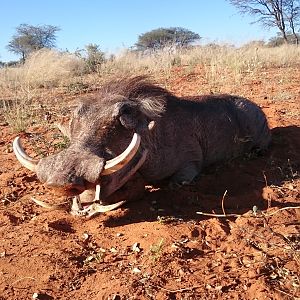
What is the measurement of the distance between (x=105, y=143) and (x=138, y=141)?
1.40ft

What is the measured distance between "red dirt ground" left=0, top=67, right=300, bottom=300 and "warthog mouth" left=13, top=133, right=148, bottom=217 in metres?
0.10

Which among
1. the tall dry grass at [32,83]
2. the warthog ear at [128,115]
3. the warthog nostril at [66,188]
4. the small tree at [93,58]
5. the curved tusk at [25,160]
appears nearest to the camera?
the warthog nostril at [66,188]

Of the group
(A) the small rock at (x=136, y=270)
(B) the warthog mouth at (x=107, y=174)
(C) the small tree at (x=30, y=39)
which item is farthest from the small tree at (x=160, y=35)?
(A) the small rock at (x=136, y=270)

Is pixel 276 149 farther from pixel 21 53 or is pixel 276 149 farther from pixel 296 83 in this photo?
pixel 21 53

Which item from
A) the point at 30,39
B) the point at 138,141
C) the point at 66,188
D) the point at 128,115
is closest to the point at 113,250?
the point at 66,188

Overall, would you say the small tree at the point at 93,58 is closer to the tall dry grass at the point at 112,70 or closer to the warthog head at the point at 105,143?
the tall dry grass at the point at 112,70

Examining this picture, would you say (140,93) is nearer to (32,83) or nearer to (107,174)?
(107,174)

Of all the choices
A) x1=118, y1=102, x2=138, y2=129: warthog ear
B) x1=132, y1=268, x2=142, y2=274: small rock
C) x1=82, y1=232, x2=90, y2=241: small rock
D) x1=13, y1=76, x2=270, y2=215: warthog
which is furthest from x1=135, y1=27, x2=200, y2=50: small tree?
x1=132, y1=268, x2=142, y2=274: small rock

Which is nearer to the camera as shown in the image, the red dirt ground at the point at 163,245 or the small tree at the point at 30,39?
the red dirt ground at the point at 163,245

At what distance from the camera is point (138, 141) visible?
323cm

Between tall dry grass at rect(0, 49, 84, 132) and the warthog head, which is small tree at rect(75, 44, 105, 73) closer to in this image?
tall dry grass at rect(0, 49, 84, 132)

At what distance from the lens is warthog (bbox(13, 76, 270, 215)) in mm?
3127

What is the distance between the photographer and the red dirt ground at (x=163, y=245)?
2.52 metres

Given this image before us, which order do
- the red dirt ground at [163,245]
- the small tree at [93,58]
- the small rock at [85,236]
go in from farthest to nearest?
the small tree at [93,58] → the small rock at [85,236] → the red dirt ground at [163,245]
